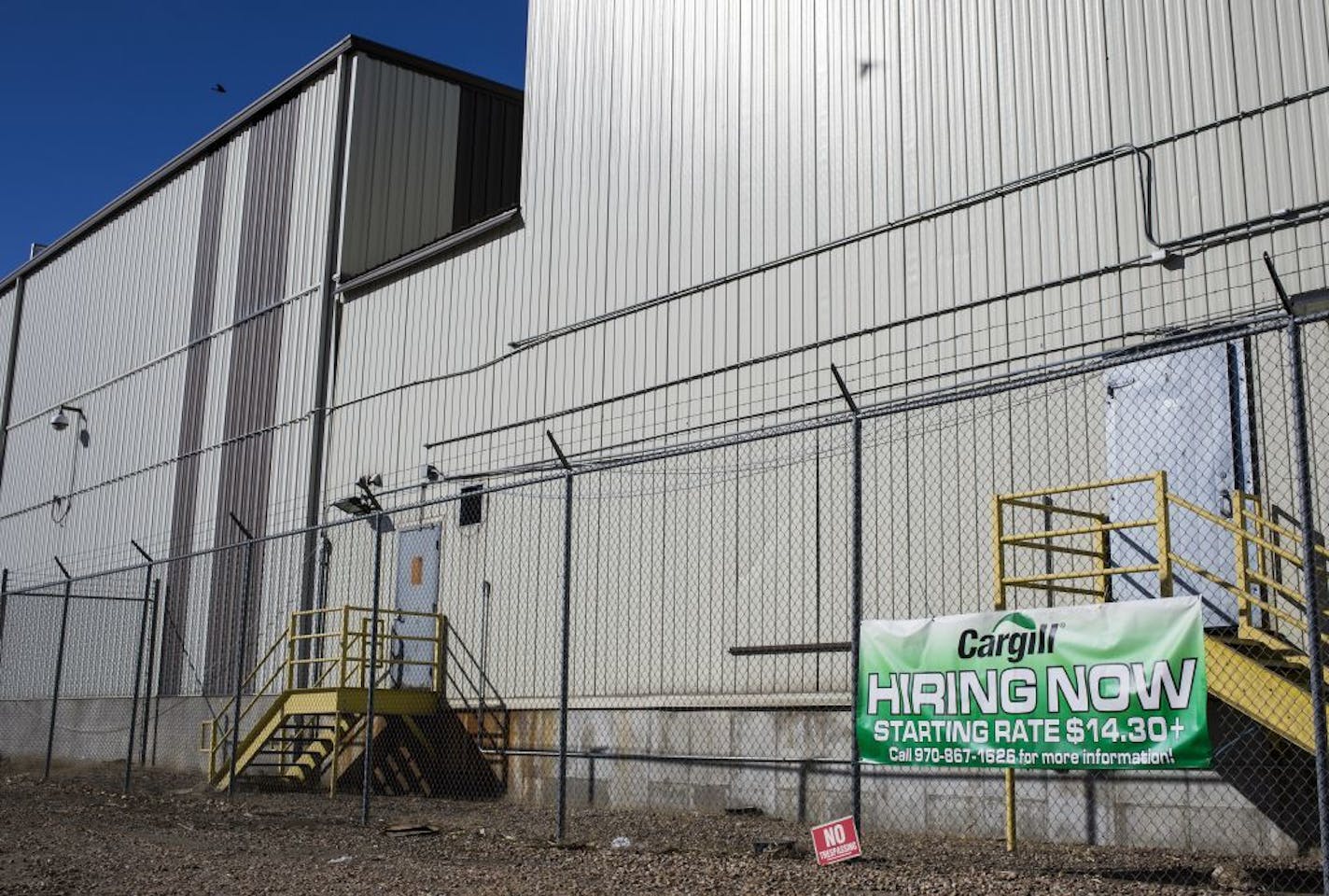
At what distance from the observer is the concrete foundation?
10531 millimetres

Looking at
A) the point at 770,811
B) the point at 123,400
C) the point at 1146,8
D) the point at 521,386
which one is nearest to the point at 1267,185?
the point at 1146,8

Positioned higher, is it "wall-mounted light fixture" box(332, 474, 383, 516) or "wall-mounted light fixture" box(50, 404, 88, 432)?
"wall-mounted light fixture" box(50, 404, 88, 432)

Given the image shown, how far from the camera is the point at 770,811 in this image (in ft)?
44.9

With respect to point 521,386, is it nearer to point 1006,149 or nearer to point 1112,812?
point 1006,149

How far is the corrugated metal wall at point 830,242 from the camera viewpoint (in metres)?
11.9

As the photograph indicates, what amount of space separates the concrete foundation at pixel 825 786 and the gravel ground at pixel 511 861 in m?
0.43

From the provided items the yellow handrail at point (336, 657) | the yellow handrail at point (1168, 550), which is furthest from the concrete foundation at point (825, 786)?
the yellow handrail at point (336, 657)

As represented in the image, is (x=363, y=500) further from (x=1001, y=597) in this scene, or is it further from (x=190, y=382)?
(x=1001, y=597)

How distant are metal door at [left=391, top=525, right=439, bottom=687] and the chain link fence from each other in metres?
0.05

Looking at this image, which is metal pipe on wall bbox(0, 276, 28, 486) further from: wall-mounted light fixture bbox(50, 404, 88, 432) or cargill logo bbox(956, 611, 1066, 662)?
cargill logo bbox(956, 611, 1066, 662)

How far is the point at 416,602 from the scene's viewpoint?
773 inches

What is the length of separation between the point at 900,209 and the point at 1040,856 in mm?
7098

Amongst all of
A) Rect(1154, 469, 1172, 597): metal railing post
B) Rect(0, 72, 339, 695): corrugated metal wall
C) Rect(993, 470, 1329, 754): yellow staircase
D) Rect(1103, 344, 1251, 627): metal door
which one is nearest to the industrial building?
Rect(1103, 344, 1251, 627): metal door

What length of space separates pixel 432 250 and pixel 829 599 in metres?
9.73
